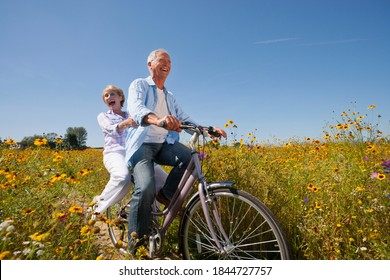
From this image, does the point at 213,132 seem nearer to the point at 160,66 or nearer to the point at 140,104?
the point at 140,104

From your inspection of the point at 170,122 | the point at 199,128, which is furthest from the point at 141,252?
the point at 199,128

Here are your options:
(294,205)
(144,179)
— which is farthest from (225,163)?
(144,179)

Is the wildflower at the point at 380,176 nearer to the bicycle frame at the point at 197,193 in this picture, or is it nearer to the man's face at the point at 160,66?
the bicycle frame at the point at 197,193

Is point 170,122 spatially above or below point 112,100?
below

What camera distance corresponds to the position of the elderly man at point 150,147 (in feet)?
7.85

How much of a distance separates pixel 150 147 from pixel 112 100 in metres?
1.23

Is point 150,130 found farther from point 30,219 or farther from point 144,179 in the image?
point 30,219

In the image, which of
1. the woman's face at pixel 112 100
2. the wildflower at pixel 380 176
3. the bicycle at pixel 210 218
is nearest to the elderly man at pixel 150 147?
the bicycle at pixel 210 218

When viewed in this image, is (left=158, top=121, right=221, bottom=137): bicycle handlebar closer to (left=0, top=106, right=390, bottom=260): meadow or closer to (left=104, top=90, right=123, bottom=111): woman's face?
(left=0, top=106, right=390, bottom=260): meadow

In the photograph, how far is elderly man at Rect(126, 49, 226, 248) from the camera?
239 centimetres

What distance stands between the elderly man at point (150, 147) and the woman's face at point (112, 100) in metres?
0.91

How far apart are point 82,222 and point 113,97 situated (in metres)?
1.70

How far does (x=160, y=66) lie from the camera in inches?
107

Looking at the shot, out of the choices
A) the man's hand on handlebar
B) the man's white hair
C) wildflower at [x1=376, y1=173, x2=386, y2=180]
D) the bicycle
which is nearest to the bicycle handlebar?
the bicycle
